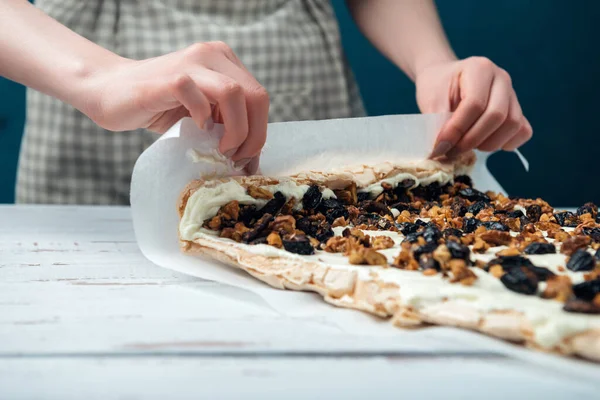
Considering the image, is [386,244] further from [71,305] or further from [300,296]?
[71,305]

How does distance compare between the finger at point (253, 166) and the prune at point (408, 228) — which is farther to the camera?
the finger at point (253, 166)

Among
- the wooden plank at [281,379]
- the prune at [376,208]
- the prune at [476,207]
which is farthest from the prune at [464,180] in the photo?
the wooden plank at [281,379]

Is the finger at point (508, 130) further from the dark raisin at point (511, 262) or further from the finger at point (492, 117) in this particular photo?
the dark raisin at point (511, 262)

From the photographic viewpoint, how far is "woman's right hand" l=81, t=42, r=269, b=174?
908 mm

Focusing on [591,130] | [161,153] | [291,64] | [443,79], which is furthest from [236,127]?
[591,130]

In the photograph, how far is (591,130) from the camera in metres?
2.74

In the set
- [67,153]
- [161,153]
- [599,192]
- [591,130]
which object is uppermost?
[161,153]

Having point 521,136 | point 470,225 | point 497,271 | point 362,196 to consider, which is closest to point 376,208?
point 362,196

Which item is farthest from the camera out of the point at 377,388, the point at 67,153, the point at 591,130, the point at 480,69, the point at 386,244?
the point at 591,130

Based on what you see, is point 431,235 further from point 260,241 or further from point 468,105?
point 468,105

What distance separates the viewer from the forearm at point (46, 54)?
39.9 inches

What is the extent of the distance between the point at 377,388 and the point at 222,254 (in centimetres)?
38

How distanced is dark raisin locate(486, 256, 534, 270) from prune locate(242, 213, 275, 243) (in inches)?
12.1

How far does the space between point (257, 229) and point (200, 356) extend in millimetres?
289
